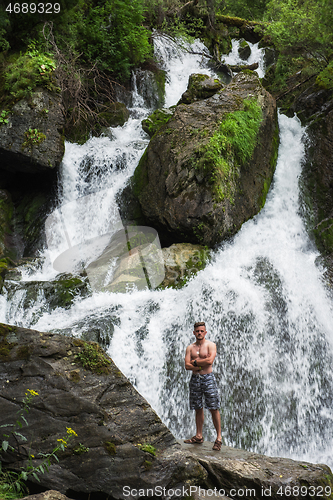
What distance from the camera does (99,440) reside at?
301 centimetres

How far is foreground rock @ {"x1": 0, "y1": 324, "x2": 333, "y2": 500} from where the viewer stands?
113 inches

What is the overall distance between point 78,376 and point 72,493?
2.94 ft

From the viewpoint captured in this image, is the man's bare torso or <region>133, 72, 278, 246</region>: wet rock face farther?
<region>133, 72, 278, 246</region>: wet rock face

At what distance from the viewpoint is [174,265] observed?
7125mm

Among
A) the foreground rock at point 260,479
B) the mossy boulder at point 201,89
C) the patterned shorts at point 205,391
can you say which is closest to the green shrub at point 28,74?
the mossy boulder at point 201,89

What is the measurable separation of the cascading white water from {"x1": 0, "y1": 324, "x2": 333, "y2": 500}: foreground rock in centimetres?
203

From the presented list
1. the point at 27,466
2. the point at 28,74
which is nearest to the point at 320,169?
the point at 28,74

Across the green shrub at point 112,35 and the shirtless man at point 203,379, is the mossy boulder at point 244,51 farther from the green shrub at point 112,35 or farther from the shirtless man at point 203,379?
the shirtless man at point 203,379

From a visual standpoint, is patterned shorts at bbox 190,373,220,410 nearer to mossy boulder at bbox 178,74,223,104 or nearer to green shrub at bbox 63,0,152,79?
mossy boulder at bbox 178,74,223,104

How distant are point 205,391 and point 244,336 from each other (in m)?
2.57

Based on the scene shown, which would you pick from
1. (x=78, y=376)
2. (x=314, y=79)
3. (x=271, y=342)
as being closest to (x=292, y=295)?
(x=271, y=342)

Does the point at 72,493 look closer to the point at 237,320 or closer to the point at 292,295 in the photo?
the point at 237,320
